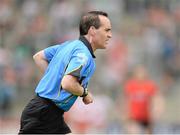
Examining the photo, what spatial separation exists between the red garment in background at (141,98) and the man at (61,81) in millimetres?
5592

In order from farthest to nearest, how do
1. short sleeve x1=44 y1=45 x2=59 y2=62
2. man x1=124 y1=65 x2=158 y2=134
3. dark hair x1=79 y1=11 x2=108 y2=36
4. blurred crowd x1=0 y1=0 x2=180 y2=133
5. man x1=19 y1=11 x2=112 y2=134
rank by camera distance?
blurred crowd x1=0 y1=0 x2=180 y2=133 < man x1=124 y1=65 x2=158 y2=134 < short sleeve x1=44 y1=45 x2=59 y2=62 < dark hair x1=79 y1=11 x2=108 y2=36 < man x1=19 y1=11 x2=112 y2=134

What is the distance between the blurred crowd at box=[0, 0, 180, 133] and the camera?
13.3 meters

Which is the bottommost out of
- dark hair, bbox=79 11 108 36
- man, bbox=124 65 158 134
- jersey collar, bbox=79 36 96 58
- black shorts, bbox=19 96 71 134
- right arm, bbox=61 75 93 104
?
man, bbox=124 65 158 134

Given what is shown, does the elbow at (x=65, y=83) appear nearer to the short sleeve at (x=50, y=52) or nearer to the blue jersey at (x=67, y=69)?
the blue jersey at (x=67, y=69)

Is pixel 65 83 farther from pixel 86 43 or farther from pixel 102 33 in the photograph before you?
pixel 102 33

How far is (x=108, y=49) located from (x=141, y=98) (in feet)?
7.40

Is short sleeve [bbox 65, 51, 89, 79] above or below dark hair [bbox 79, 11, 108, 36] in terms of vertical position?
below

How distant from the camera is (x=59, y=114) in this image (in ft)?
21.5

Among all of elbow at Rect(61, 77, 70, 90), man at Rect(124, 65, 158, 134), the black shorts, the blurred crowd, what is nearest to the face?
elbow at Rect(61, 77, 70, 90)

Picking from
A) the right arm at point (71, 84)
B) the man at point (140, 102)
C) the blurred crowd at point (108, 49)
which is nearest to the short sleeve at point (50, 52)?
the right arm at point (71, 84)

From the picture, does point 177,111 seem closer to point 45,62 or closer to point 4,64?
point 4,64

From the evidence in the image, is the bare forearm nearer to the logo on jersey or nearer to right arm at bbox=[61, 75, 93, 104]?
right arm at bbox=[61, 75, 93, 104]

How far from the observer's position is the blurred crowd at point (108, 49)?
1333 cm

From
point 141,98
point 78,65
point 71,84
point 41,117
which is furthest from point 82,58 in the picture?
point 141,98
